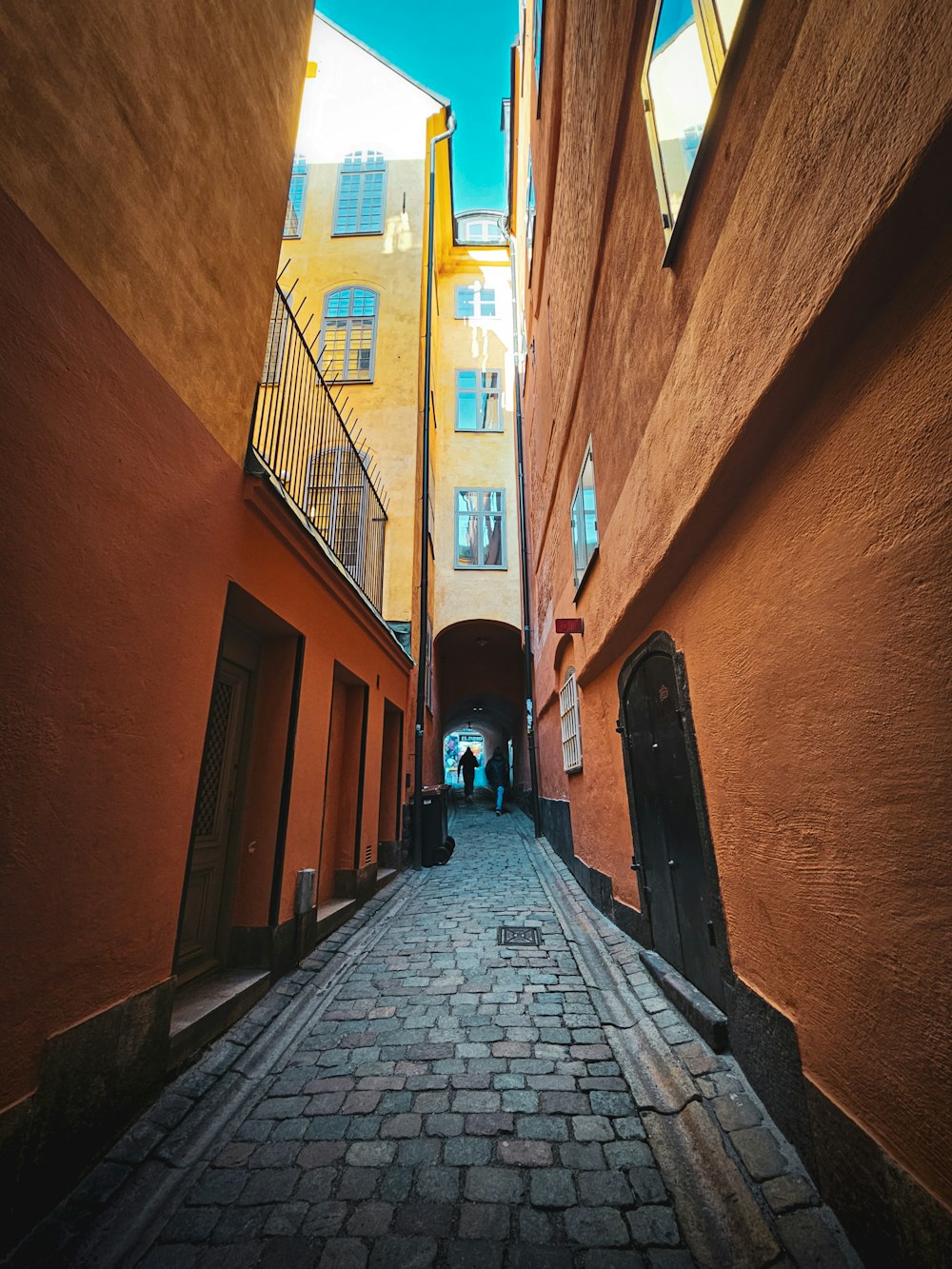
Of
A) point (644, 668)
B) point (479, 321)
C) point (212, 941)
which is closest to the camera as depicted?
point (212, 941)

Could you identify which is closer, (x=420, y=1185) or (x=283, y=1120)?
(x=420, y=1185)

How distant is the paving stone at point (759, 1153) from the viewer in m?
2.00

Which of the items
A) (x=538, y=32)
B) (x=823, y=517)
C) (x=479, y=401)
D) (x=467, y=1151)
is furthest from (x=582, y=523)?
(x=479, y=401)

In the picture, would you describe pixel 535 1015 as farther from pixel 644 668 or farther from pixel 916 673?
pixel 916 673

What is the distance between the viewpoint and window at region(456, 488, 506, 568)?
14594mm

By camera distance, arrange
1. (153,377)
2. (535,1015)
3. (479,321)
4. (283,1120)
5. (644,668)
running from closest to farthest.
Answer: (283,1120) < (153,377) < (535,1015) < (644,668) < (479,321)

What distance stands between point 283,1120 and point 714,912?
7.60 ft

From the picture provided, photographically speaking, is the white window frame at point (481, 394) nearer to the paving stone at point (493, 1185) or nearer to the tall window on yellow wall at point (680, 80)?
the tall window on yellow wall at point (680, 80)

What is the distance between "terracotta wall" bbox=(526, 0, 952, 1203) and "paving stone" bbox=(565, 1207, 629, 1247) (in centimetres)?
85

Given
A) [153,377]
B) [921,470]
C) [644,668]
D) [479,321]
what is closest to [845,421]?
[921,470]

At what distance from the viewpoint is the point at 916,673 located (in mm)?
1467

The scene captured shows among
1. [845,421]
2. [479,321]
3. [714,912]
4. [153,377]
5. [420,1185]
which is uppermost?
[479,321]

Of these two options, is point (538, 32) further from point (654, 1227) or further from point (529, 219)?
point (654, 1227)

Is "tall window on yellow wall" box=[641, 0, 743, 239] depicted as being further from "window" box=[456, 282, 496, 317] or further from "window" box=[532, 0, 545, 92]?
"window" box=[456, 282, 496, 317]
